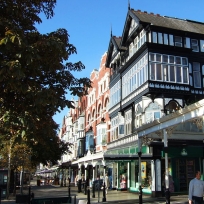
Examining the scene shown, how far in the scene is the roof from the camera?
84.2 feet

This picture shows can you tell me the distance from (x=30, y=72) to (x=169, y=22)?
20.8 m

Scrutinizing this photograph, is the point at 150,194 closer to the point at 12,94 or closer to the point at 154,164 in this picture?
the point at 154,164

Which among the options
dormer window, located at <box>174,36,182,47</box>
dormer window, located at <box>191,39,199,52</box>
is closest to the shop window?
dormer window, located at <box>174,36,182,47</box>

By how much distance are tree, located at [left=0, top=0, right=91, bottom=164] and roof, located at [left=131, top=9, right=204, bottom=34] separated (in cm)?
1632

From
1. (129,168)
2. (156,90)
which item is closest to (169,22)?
(156,90)

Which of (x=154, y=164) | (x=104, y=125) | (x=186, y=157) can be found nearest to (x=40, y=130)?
(x=154, y=164)

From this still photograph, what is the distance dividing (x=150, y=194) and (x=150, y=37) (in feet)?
39.9

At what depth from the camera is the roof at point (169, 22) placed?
25.7m

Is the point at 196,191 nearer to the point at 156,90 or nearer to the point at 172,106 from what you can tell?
the point at 156,90

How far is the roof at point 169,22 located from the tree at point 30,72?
16321 millimetres

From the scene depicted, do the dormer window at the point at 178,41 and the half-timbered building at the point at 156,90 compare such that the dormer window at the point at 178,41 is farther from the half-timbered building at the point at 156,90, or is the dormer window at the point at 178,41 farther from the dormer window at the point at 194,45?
the dormer window at the point at 194,45

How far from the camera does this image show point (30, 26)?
10297 millimetres

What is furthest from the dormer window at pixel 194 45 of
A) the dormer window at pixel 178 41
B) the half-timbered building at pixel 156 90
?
the dormer window at pixel 178 41

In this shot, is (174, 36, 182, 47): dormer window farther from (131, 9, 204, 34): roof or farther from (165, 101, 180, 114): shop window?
(165, 101, 180, 114): shop window
